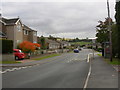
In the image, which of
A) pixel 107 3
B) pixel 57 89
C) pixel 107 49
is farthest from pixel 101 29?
pixel 57 89

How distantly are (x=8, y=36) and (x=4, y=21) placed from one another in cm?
363

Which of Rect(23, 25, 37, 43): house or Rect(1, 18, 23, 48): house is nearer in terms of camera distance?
Rect(1, 18, 23, 48): house

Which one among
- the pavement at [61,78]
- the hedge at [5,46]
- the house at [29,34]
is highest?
the house at [29,34]

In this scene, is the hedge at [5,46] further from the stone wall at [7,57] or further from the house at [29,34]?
the house at [29,34]

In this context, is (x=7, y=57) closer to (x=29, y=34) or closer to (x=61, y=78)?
(x=61, y=78)

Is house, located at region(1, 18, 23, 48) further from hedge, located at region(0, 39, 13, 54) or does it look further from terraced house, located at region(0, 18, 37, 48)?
hedge, located at region(0, 39, 13, 54)

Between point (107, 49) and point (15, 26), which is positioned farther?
point (15, 26)

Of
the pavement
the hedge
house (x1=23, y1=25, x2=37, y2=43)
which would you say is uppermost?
house (x1=23, y1=25, x2=37, y2=43)

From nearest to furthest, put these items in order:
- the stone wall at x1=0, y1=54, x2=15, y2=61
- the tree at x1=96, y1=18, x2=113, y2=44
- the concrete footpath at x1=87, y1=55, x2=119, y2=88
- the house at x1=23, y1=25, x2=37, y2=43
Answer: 1. the concrete footpath at x1=87, y1=55, x2=119, y2=88
2. the stone wall at x1=0, y1=54, x2=15, y2=61
3. the tree at x1=96, y1=18, x2=113, y2=44
4. the house at x1=23, y1=25, x2=37, y2=43

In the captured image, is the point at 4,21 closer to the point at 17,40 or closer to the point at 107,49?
the point at 17,40

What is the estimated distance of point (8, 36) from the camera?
38.8 meters

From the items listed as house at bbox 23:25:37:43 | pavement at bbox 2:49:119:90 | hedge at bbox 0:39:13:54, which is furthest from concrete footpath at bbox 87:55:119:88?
house at bbox 23:25:37:43

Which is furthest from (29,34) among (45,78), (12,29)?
(45,78)

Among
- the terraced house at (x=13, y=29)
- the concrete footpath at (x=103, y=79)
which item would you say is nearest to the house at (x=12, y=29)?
the terraced house at (x=13, y=29)
